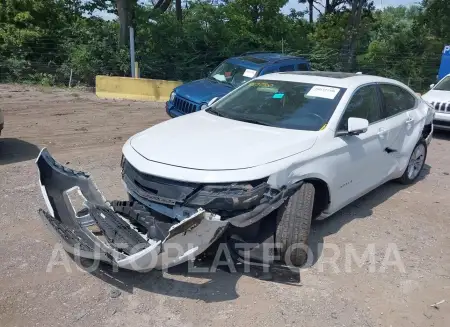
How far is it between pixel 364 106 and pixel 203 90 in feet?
14.9

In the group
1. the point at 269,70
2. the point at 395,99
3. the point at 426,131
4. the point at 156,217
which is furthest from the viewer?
the point at 269,70

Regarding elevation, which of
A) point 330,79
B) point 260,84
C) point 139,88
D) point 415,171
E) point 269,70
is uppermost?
point 330,79

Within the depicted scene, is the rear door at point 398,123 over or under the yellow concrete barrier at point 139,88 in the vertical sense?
over

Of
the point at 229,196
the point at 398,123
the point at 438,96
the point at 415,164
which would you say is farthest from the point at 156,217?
the point at 438,96

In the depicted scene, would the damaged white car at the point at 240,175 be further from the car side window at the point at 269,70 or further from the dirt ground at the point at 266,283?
the car side window at the point at 269,70

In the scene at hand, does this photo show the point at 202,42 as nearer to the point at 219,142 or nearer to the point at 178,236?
the point at 219,142

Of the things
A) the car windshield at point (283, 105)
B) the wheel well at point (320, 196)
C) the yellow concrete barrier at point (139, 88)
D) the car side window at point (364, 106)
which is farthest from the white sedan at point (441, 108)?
the yellow concrete barrier at point (139, 88)

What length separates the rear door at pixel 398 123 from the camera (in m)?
5.32

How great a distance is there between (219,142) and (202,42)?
13.8 meters

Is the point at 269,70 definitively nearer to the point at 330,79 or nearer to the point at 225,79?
the point at 225,79

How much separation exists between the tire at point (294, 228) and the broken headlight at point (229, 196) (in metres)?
0.31

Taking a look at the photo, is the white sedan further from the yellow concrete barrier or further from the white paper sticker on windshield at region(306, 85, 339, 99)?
the yellow concrete barrier

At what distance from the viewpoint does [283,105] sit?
15.7ft

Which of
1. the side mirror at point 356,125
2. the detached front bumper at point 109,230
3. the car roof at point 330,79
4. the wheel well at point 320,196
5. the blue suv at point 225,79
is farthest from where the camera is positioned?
the blue suv at point 225,79
